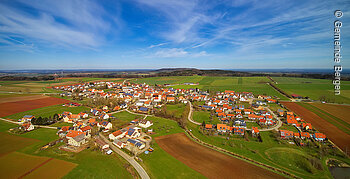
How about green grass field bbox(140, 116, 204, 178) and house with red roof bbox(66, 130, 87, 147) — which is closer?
green grass field bbox(140, 116, 204, 178)

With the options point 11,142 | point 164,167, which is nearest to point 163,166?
point 164,167

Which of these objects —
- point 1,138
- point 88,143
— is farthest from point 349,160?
point 1,138

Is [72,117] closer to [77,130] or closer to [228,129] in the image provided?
[77,130]

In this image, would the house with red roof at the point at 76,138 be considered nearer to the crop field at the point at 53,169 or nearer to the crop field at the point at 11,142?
the crop field at the point at 53,169

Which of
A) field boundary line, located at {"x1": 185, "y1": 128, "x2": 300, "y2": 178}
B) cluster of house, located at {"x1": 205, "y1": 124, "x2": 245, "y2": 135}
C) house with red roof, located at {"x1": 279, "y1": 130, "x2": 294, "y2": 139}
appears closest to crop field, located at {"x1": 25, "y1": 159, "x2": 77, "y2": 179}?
field boundary line, located at {"x1": 185, "y1": 128, "x2": 300, "y2": 178}

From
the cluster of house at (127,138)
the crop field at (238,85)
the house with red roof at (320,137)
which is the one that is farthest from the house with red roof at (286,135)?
the crop field at (238,85)

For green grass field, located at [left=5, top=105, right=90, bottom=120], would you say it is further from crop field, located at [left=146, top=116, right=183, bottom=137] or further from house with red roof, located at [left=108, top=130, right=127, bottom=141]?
crop field, located at [left=146, top=116, right=183, bottom=137]
